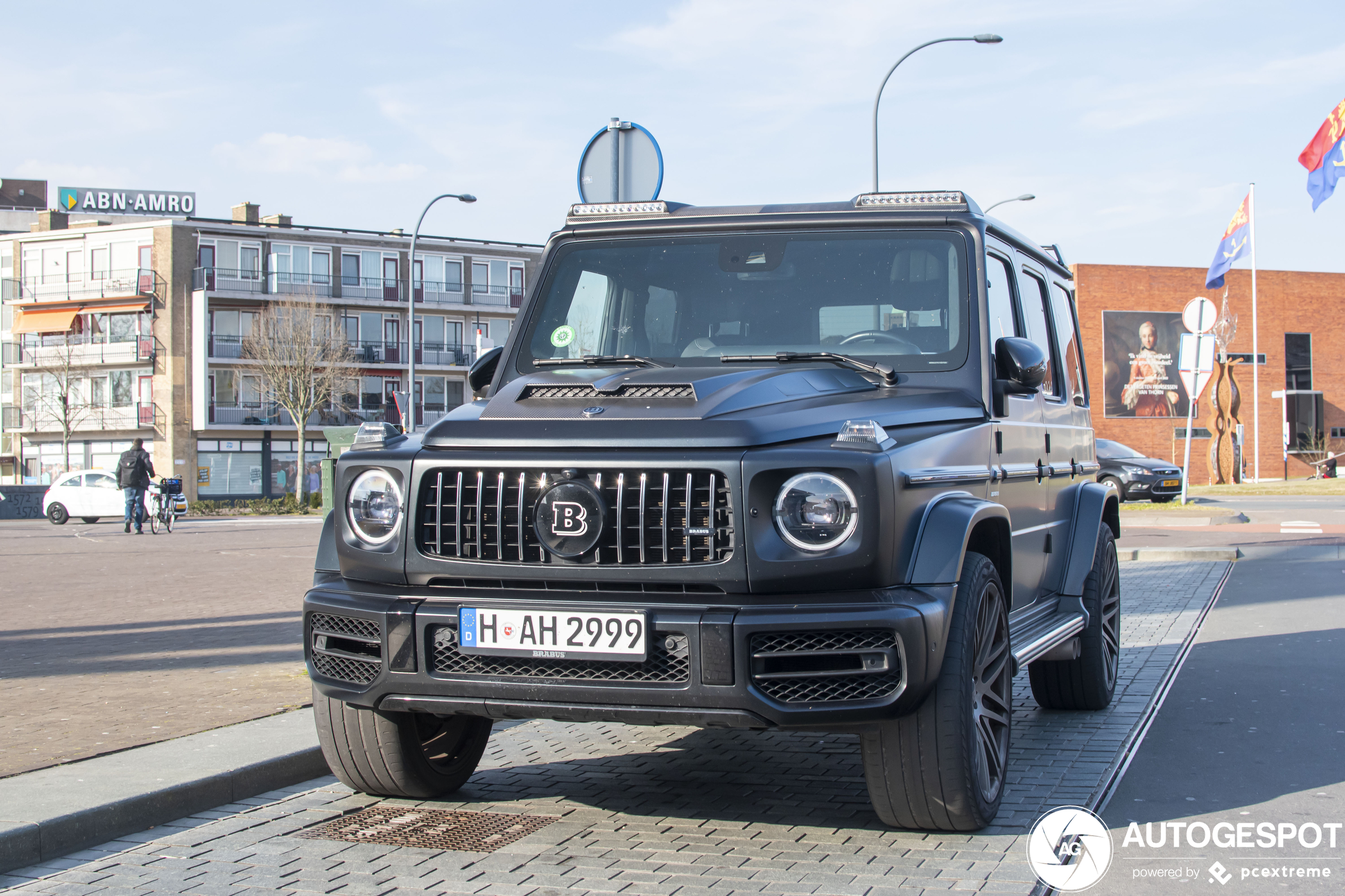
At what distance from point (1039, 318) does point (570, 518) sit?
3.18m

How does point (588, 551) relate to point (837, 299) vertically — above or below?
below

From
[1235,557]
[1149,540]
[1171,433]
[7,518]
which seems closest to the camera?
[1235,557]

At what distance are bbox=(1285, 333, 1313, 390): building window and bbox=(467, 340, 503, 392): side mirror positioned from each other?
190 ft

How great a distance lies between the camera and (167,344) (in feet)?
205

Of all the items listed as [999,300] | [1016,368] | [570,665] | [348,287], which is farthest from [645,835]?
[348,287]

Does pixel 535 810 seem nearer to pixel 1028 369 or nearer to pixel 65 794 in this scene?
pixel 65 794

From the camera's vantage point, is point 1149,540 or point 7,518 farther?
point 7,518

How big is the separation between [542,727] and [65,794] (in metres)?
2.39

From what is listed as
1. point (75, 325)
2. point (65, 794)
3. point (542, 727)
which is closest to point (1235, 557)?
point (542, 727)

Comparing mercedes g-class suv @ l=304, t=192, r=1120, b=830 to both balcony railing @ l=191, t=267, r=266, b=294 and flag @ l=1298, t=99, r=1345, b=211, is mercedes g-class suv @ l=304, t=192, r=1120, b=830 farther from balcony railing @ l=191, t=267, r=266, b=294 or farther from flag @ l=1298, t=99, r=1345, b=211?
balcony railing @ l=191, t=267, r=266, b=294

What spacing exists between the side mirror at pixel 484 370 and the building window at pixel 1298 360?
5782 cm

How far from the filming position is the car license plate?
374cm

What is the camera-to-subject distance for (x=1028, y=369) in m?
4.76

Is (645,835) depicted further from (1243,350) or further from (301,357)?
(1243,350)
